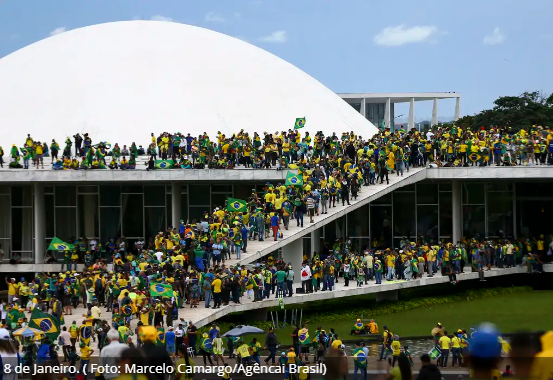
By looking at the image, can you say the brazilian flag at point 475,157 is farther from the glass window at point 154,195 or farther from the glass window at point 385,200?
the glass window at point 154,195

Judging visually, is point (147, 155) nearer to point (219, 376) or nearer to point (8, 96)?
point (8, 96)

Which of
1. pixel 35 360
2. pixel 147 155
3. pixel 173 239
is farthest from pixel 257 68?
pixel 35 360

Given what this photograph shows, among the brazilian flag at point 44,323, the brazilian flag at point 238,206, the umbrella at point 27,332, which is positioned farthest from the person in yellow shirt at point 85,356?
the brazilian flag at point 238,206

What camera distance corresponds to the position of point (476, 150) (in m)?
36.0

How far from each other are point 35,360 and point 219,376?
383 centimetres

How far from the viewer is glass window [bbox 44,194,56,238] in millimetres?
39250

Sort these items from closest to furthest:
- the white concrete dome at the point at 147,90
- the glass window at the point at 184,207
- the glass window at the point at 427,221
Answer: the glass window at the point at 184,207 → the glass window at the point at 427,221 → the white concrete dome at the point at 147,90

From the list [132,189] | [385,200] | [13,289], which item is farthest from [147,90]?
[13,289]

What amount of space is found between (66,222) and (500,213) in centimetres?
1762

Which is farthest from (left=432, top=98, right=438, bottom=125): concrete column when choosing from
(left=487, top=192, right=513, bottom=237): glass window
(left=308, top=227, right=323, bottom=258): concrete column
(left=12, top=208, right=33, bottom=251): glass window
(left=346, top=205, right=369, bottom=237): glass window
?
(left=12, top=208, right=33, bottom=251): glass window

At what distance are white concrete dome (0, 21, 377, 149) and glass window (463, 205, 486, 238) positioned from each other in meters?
8.29

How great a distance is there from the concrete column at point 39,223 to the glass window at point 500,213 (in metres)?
17.9

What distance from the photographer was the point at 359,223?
39.3 meters

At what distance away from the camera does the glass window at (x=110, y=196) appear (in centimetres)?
3916
